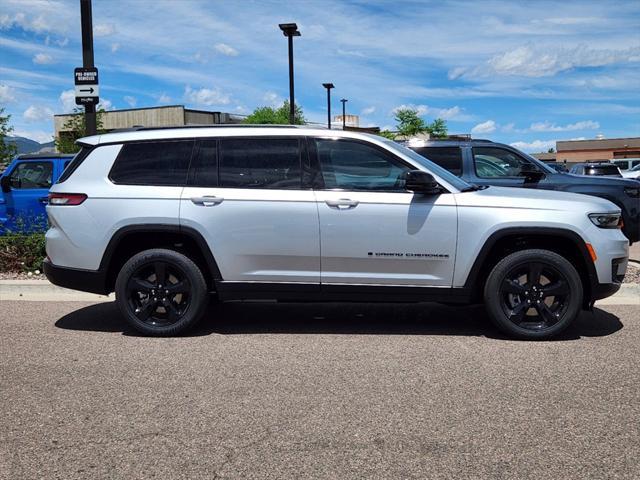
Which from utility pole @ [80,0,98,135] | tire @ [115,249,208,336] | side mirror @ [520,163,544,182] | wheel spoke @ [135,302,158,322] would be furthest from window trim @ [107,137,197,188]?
side mirror @ [520,163,544,182]

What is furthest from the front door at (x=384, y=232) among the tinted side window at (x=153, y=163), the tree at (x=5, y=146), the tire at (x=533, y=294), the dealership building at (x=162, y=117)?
the dealership building at (x=162, y=117)

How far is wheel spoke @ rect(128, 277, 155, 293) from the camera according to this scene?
5.87 m

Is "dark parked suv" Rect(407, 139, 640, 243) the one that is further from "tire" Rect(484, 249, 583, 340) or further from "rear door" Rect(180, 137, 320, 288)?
"rear door" Rect(180, 137, 320, 288)

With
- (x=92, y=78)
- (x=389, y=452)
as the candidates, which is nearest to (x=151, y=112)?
(x=92, y=78)

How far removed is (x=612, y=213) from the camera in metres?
5.77

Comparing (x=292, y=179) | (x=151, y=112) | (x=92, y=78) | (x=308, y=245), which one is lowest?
(x=308, y=245)

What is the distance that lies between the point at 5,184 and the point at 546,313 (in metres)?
8.78

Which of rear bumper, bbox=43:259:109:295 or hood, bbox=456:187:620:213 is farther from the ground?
hood, bbox=456:187:620:213

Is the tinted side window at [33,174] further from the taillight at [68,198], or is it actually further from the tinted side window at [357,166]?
the tinted side window at [357,166]

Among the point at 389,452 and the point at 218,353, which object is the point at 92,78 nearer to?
the point at 218,353

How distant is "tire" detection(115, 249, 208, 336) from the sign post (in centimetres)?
450

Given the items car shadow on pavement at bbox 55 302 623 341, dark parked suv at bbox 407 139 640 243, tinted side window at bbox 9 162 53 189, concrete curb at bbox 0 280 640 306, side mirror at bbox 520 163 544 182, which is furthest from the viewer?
tinted side window at bbox 9 162 53 189

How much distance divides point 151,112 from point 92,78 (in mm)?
44021

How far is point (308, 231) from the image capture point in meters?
5.68
